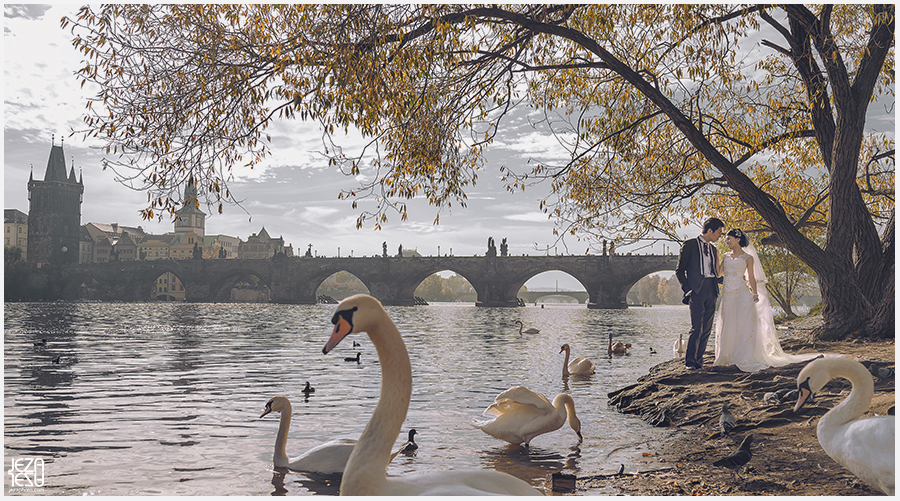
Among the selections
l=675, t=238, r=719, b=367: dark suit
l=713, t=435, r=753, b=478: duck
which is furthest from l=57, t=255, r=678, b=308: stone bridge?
l=713, t=435, r=753, b=478: duck

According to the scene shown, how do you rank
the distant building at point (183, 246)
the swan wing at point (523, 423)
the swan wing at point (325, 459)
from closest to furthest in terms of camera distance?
1. the swan wing at point (325, 459)
2. the swan wing at point (523, 423)
3. the distant building at point (183, 246)

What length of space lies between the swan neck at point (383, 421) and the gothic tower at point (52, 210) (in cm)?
9357

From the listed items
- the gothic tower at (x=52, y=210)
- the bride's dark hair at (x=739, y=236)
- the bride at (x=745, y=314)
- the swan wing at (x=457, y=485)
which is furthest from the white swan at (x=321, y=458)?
the gothic tower at (x=52, y=210)

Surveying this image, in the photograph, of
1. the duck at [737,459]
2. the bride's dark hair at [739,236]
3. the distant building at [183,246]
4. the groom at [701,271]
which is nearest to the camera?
the duck at [737,459]

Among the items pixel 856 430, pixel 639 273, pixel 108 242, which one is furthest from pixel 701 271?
pixel 108 242

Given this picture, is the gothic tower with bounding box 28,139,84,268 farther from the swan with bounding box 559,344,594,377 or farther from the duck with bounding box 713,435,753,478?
the duck with bounding box 713,435,753,478

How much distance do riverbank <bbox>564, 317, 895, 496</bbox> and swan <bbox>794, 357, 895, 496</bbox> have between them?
414mm

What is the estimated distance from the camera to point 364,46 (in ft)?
22.2

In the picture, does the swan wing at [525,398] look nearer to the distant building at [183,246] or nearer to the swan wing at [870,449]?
the swan wing at [870,449]

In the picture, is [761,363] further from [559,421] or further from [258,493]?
[258,493]

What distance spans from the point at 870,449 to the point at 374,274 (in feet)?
242

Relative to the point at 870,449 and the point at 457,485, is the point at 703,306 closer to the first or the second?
the point at 870,449

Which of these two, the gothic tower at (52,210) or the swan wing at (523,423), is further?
the gothic tower at (52,210)

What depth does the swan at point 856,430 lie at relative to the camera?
3.47 metres
